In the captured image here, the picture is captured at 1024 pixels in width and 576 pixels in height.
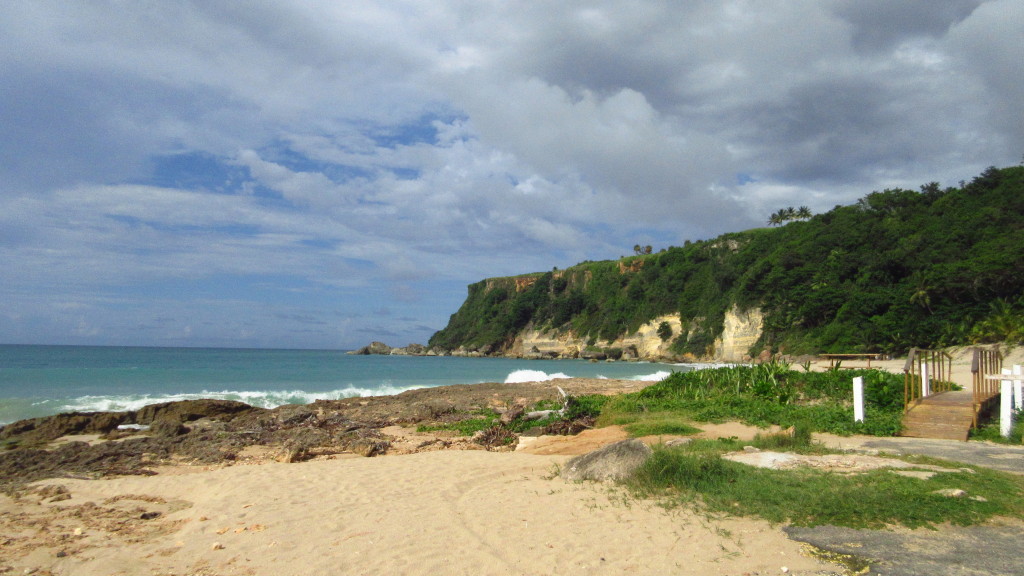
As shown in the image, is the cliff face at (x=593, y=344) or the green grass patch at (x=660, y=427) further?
the cliff face at (x=593, y=344)

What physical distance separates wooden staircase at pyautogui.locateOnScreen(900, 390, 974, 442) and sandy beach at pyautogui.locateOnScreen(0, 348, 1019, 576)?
7.04 m

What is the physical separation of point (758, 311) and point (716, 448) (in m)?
57.9

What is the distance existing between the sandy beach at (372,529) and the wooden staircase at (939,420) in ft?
23.1

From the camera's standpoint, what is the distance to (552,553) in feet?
17.3

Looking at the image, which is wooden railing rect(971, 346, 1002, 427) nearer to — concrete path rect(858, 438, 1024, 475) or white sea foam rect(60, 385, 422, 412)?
concrete path rect(858, 438, 1024, 475)

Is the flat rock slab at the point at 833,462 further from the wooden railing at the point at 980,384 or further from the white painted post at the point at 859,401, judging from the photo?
the wooden railing at the point at 980,384

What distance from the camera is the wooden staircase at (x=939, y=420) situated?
10.5m

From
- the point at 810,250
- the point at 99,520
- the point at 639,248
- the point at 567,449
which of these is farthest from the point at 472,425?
the point at 639,248

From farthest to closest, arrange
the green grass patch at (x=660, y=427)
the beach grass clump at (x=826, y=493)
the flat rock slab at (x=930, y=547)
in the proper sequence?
the green grass patch at (x=660, y=427), the beach grass clump at (x=826, y=493), the flat rock slab at (x=930, y=547)

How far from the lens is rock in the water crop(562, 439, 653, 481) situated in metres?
7.68

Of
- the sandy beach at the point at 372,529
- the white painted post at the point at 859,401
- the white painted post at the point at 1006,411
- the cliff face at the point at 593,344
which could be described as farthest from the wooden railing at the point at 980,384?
the cliff face at the point at 593,344

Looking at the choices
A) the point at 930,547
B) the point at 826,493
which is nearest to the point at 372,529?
the point at 826,493

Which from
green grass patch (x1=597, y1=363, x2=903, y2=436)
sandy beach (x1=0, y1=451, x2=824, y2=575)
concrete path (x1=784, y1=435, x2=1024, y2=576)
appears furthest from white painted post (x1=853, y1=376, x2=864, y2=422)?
sandy beach (x1=0, y1=451, x2=824, y2=575)

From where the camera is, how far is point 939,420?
1098 centimetres
